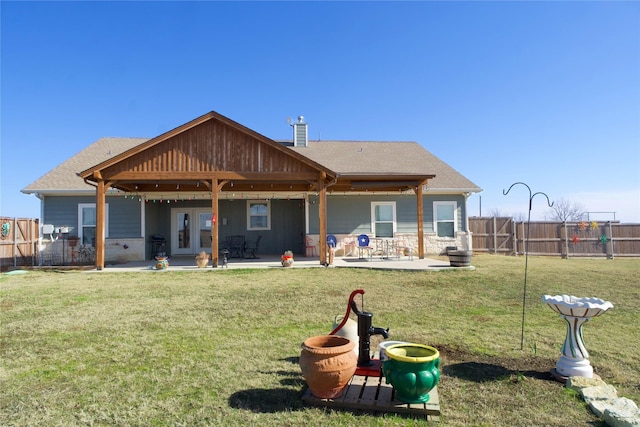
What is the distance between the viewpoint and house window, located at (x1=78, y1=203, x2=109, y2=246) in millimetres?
14156

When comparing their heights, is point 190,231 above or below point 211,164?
below

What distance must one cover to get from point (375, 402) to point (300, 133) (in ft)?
53.9

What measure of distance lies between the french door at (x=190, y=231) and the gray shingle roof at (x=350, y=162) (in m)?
3.29

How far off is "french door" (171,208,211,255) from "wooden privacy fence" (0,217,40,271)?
4.63 metres

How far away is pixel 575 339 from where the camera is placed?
3.64m

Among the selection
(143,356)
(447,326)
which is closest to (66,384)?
(143,356)

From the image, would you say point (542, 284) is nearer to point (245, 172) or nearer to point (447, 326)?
point (447, 326)

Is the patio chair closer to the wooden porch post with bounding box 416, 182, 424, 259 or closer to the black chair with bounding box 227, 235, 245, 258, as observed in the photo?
the wooden porch post with bounding box 416, 182, 424, 259

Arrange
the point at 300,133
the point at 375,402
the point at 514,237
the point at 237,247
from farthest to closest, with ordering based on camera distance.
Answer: the point at 300,133 → the point at 514,237 → the point at 237,247 → the point at 375,402

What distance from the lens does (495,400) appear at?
3.19m

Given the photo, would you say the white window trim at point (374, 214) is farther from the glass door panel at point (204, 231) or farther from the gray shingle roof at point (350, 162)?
the glass door panel at point (204, 231)

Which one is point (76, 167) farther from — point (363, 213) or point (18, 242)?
point (363, 213)

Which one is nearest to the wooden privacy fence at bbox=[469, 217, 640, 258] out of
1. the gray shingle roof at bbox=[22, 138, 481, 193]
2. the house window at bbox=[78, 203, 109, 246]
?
the gray shingle roof at bbox=[22, 138, 481, 193]

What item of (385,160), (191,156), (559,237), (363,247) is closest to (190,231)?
(191,156)
